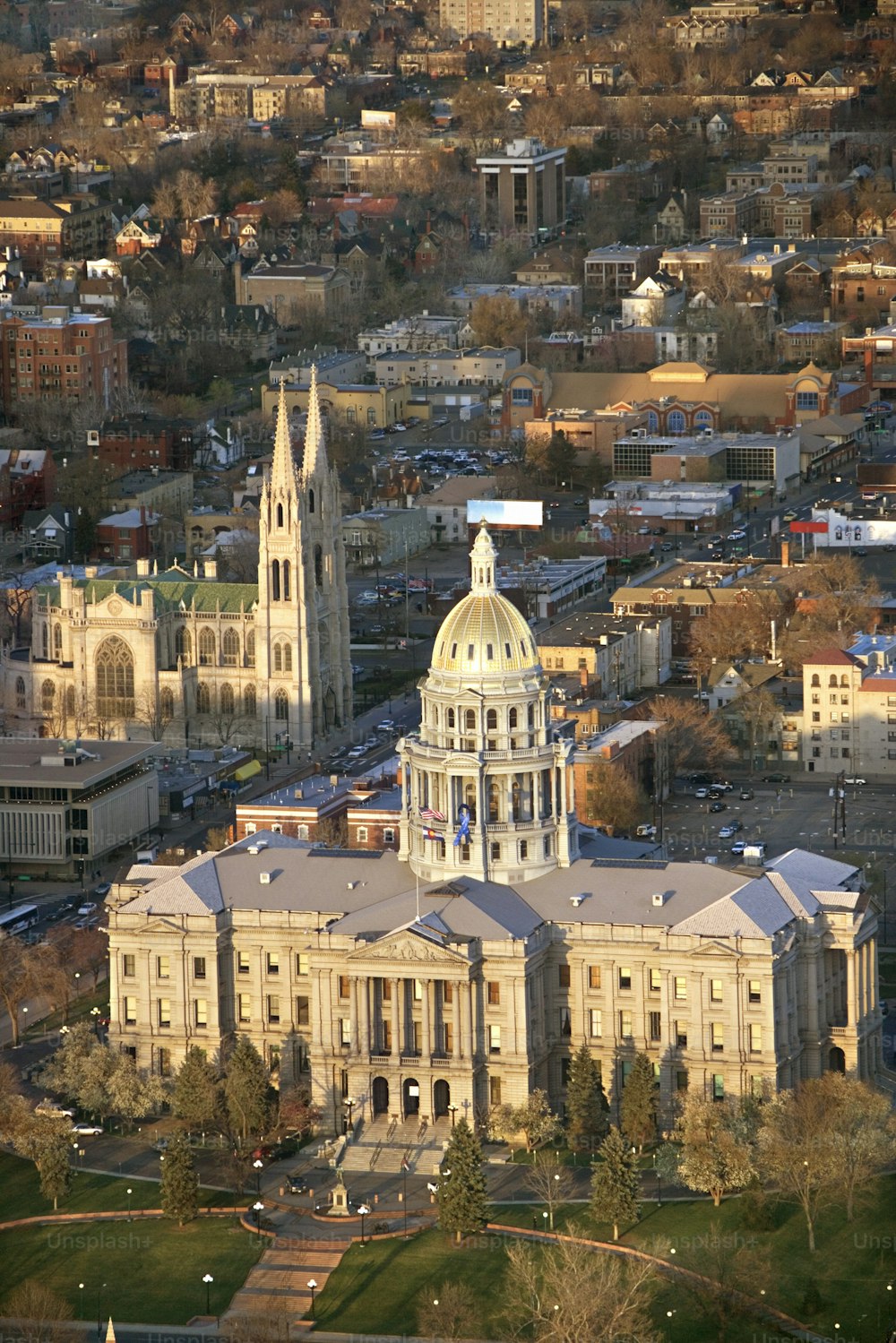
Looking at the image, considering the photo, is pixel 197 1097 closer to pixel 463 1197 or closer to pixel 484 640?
pixel 463 1197

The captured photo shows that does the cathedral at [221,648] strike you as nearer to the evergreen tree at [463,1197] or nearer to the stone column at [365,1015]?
the stone column at [365,1015]

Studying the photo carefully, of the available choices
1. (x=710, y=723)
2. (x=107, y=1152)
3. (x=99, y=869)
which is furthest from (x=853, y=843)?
(x=107, y=1152)

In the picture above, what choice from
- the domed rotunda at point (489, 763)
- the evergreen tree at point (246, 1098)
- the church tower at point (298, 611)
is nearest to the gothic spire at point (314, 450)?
the church tower at point (298, 611)

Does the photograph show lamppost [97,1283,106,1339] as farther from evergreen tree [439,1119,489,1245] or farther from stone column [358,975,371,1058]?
stone column [358,975,371,1058]

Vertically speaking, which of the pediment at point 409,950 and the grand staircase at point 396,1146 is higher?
the pediment at point 409,950

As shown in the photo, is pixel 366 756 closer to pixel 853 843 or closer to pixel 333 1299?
pixel 853 843

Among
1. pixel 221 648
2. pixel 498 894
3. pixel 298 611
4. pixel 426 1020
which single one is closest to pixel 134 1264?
pixel 426 1020
